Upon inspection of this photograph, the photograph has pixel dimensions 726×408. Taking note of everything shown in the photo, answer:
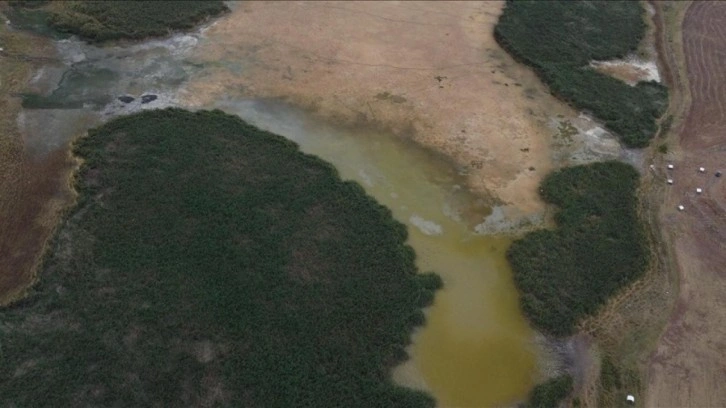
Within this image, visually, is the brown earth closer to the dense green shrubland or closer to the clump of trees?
the clump of trees

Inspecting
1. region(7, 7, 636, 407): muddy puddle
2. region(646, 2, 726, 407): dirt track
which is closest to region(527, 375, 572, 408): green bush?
region(7, 7, 636, 407): muddy puddle

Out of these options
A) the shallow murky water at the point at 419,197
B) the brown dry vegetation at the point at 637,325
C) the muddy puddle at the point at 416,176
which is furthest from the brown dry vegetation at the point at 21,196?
the brown dry vegetation at the point at 637,325

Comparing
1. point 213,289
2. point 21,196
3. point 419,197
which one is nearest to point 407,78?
point 419,197

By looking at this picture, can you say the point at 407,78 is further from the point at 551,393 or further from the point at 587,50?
the point at 551,393

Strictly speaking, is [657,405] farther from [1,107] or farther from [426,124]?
[1,107]

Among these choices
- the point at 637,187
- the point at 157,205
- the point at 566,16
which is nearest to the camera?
the point at 157,205

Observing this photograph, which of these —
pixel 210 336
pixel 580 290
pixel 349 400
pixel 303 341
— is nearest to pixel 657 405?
pixel 580 290
